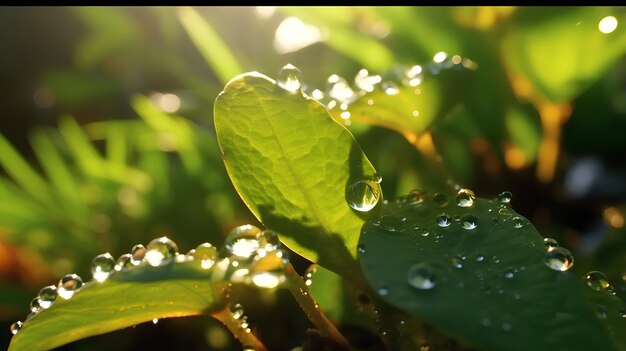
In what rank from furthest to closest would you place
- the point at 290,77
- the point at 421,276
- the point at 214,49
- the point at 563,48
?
the point at 214,49 → the point at 563,48 → the point at 290,77 → the point at 421,276

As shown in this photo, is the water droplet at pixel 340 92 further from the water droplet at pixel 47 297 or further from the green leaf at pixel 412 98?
the water droplet at pixel 47 297

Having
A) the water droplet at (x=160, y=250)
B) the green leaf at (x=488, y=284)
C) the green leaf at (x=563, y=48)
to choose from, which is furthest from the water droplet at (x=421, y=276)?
the green leaf at (x=563, y=48)

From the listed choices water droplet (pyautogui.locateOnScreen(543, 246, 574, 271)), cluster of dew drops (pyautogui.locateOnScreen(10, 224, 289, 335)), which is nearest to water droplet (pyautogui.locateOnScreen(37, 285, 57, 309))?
cluster of dew drops (pyautogui.locateOnScreen(10, 224, 289, 335))

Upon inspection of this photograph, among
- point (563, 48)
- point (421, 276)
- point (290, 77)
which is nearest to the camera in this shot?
point (421, 276)

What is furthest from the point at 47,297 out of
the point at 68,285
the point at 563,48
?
the point at 563,48

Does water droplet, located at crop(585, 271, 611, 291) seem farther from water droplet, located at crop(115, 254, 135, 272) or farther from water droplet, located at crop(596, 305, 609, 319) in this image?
water droplet, located at crop(115, 254, 135, 272)

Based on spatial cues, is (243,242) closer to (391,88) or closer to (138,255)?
(138,255)

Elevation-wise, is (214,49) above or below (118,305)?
above
